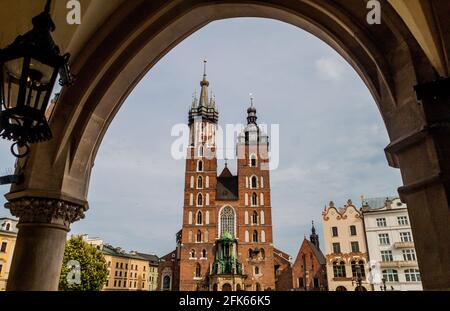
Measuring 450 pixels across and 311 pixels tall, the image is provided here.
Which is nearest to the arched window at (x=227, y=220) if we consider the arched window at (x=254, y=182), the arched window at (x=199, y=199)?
the arched window at (x=199, y=199)

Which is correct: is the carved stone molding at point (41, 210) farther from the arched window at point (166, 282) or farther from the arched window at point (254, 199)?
the arched window at point (166, 282)

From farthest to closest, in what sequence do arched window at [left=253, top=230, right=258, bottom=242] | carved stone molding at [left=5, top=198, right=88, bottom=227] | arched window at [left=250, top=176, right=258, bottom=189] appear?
arched window at [left=250, top=176, right=258, bottom=189] < arched window at [left=253, top=230, right=258, bottom=242] < carved stone molding at [left=5, top=198, right=88, bottom=227]

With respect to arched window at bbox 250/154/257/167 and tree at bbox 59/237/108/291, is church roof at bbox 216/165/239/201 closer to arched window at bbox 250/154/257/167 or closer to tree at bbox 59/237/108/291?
arched window at bbox 250/154/257/167

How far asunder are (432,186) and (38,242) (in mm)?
4186

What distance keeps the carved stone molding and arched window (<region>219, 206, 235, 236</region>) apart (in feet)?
144

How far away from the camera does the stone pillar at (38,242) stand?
11.7 ft

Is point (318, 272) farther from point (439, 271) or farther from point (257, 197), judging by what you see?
point (439, 271)

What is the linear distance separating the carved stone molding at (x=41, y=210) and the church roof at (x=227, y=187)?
45434 millimetres

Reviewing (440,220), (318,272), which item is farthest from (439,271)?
(318,272)

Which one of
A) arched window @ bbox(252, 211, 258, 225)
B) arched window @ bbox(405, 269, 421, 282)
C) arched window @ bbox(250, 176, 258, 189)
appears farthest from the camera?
arched window @ bbox(250, 176, 258, 189)

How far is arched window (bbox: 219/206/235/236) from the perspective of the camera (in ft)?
154

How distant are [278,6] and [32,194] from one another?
4132 mm

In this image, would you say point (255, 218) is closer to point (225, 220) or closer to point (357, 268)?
point (225, 220)

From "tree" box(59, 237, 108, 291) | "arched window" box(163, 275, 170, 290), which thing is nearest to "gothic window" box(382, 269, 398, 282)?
"tree" box(59, 237, 108, 291)
